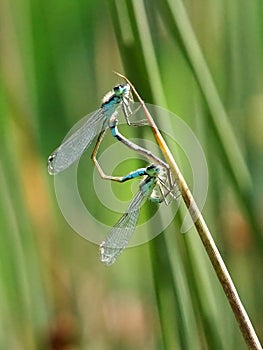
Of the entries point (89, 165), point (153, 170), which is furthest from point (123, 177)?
point (89, 165)

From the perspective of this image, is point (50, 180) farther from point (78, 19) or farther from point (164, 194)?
point (164, 194)

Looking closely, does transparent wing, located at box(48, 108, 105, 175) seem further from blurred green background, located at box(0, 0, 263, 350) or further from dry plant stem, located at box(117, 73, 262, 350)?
dry plant stem, located at box(117, 73, 262, 350)

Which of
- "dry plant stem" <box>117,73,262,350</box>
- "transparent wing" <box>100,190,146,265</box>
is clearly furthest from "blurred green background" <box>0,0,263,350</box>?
"dry plant stem" <box>117,73,262,350</box>

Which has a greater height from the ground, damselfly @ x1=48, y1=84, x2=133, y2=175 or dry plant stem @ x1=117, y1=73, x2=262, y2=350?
damselfly @ x1=48, y1=84, x2=133, y2=175

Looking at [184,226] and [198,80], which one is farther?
[198,80]

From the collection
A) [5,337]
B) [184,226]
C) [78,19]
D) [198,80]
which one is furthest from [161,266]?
[78,19]

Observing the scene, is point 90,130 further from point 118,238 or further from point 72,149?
point 118,238
